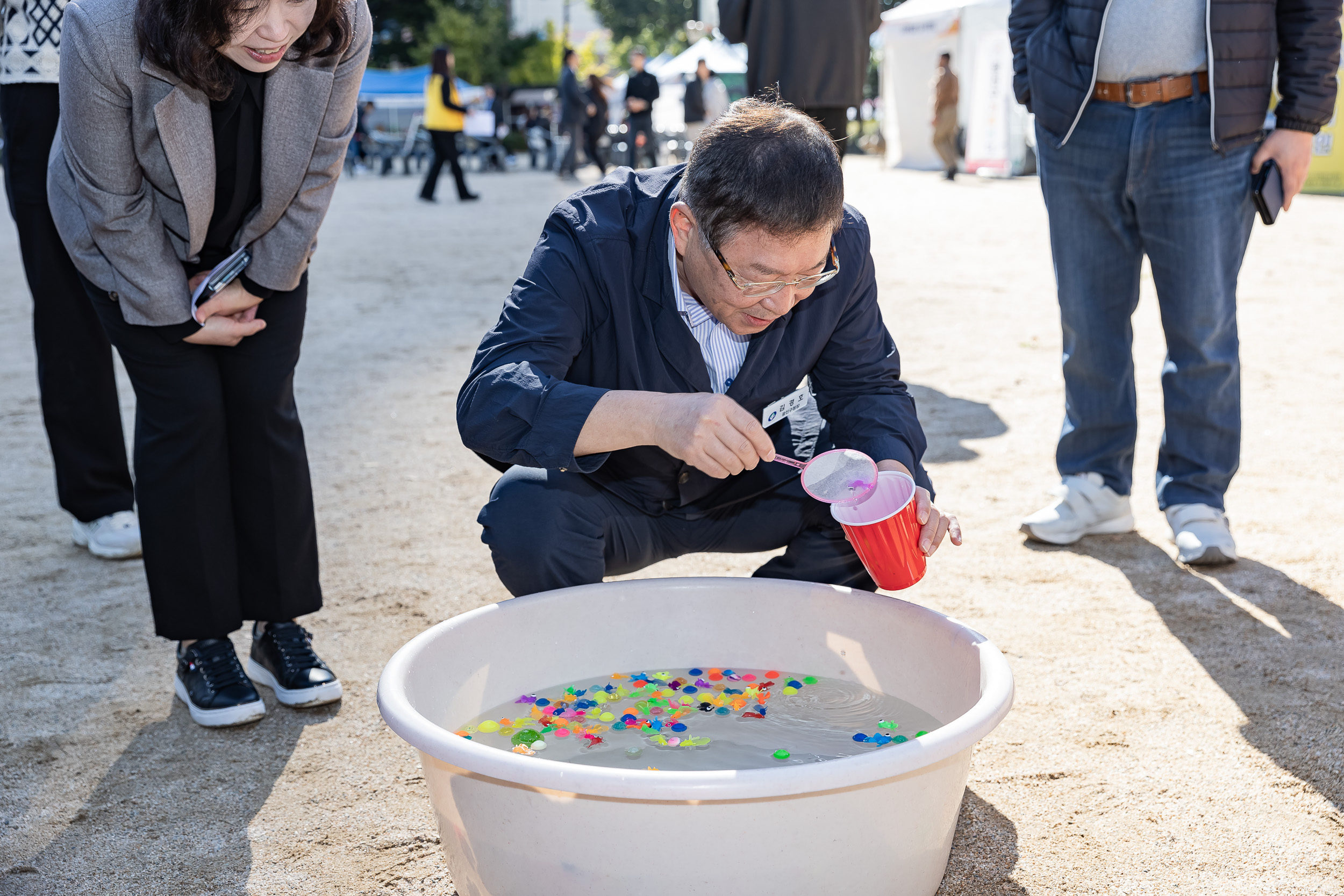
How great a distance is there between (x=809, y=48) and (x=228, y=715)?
2.95m

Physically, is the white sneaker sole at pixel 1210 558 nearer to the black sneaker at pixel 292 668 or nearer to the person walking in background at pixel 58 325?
the black sneaker at pixel 292 668

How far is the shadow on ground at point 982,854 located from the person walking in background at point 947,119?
12.7 metres

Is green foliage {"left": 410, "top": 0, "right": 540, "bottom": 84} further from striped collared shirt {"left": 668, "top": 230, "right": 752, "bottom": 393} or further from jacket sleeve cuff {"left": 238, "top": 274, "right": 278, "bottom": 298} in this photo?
striped collared shirt {"left": 668, "top": 230, "right": 752, "bottom": 393}

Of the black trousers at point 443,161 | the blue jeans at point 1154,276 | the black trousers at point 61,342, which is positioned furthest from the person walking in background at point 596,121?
the blue jeans at point 1154,276

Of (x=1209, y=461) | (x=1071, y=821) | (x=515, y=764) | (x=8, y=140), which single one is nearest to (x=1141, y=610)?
(x=1209, y=461)

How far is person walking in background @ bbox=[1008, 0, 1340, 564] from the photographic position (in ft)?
8.13

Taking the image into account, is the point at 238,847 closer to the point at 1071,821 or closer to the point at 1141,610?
the point at 1071,821

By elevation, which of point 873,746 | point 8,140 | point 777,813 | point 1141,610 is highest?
point 8,140

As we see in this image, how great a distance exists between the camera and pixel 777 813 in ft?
4.06

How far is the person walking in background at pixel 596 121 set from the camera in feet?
46.3

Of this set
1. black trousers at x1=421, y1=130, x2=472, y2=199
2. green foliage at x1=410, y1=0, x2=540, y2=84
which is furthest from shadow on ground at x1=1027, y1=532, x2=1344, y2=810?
green foliage at x1=410, y1=0, x2=540, y2=84

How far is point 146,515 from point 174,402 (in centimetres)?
21

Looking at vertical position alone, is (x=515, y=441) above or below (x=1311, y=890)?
above

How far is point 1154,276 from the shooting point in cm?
271
